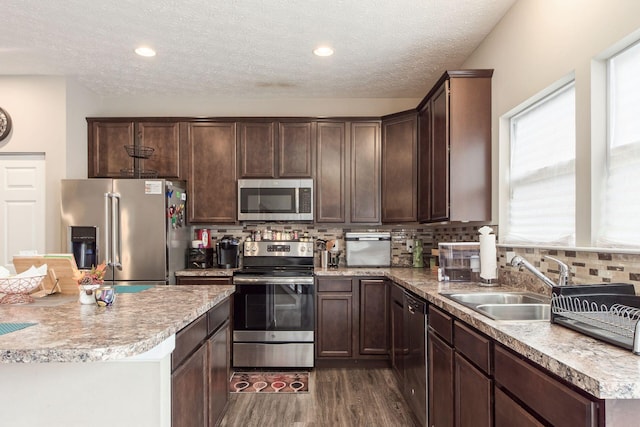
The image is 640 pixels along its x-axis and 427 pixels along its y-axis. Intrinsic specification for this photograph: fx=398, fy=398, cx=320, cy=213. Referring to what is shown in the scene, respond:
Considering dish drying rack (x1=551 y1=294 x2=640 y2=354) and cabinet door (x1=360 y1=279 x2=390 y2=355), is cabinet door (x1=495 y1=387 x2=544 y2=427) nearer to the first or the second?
dish drying rack (x1=551 y1=294 x2=640 y2=354)

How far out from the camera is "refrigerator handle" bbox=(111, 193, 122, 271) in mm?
3533

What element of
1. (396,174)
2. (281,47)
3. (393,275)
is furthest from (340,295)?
(281,47)

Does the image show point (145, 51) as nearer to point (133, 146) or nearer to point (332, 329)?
point (133, 146)

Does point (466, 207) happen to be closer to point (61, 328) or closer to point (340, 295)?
point (340, 295)

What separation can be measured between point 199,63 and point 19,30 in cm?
123

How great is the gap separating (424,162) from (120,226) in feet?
Result: 9.04

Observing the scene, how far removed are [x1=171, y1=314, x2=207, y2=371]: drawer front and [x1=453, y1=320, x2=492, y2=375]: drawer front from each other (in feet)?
4.09

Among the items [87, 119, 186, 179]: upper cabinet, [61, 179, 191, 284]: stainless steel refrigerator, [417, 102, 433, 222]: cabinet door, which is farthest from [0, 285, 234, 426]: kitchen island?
[87, 119, 186, 179]: upper cabinet

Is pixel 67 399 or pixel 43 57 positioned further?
pixel 43 57

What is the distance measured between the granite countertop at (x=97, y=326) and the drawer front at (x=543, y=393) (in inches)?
47.7

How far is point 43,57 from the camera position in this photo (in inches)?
128

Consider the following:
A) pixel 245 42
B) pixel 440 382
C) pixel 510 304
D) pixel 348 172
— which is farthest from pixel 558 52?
pixel 348 172

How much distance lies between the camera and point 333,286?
12.1ft

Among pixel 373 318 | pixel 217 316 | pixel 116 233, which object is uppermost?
pixel 116 233
